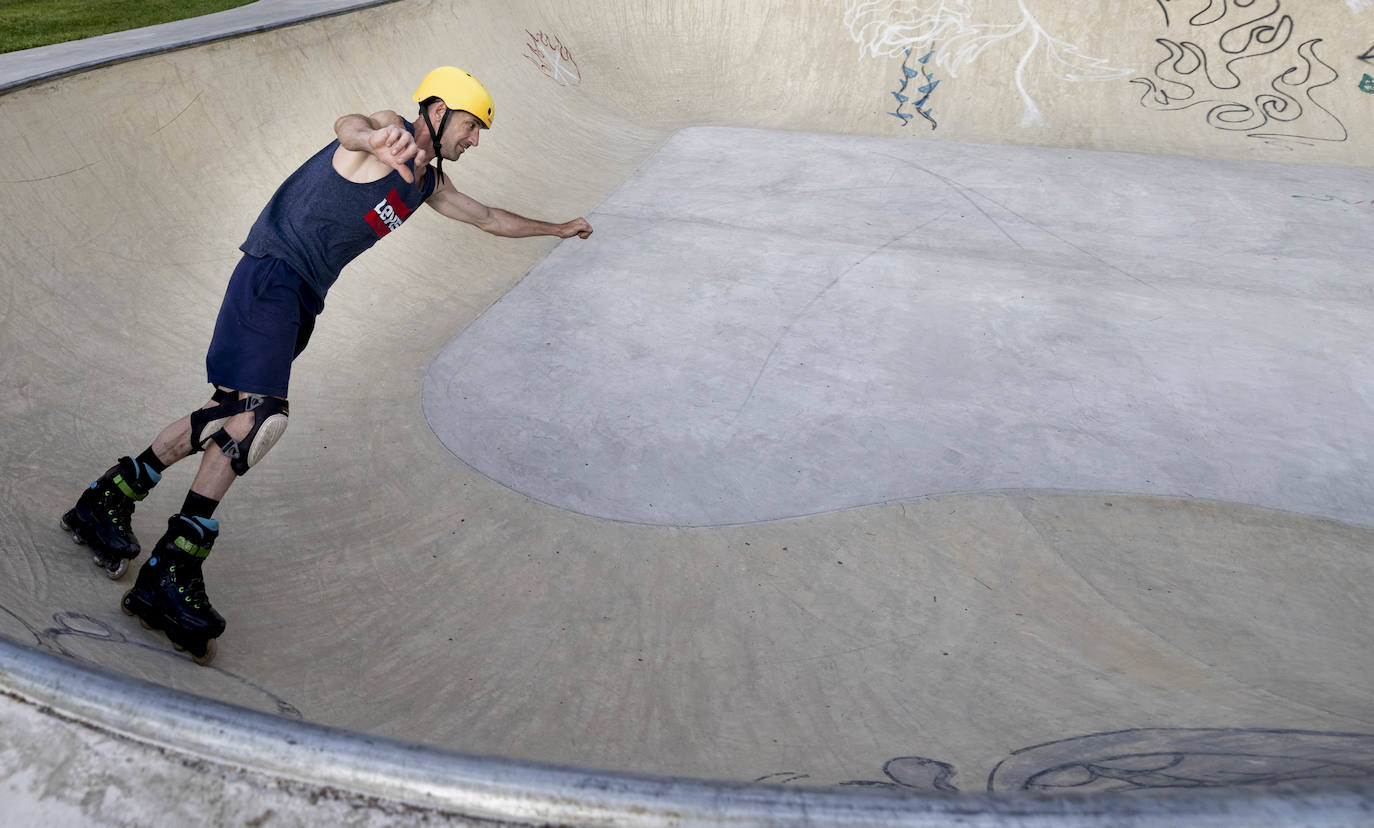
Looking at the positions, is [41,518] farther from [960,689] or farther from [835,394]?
[835,394]

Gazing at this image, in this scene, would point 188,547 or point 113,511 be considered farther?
point 113,511

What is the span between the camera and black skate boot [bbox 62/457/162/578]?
10.6 feet

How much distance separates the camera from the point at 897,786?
7.68 ft

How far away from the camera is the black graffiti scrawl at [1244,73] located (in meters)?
8.98

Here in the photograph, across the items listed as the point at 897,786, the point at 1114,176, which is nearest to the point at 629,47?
the point at 1114,176

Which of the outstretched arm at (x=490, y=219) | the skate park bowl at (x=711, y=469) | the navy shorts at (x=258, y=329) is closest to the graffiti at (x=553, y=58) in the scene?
the skate park bowl at (x=711, y=469)

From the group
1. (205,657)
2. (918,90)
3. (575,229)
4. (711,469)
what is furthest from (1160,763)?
(918,90)

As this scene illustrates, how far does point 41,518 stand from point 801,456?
3398mm

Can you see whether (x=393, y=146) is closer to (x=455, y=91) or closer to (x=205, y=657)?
(x=455, y=91)

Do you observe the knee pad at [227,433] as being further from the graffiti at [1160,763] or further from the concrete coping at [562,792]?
the graffiti at [1160,763]

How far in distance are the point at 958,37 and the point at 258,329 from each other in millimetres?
9442

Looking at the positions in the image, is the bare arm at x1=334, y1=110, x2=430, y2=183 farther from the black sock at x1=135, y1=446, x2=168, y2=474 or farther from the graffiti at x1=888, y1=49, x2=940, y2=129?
the graffiti at x1=888, y1=49, x2=940, y2=129

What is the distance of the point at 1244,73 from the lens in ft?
30.8

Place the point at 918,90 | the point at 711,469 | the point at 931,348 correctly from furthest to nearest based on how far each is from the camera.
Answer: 1. the point at 918,90
2. the point at 931,348
3. the point at 711,469
